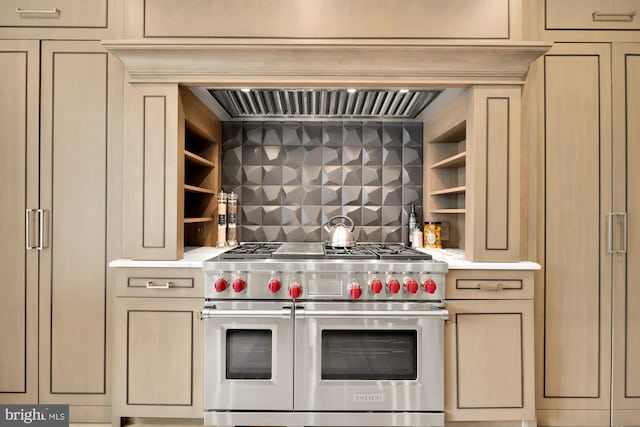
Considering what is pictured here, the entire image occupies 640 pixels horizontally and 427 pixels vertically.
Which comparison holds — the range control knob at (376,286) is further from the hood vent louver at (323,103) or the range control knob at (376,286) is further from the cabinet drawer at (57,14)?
the cabinet drawer at (57,14)

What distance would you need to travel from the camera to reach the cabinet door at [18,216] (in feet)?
6.25

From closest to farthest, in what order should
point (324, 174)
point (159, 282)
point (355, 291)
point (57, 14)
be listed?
point (355, 291) → point (159, 282) → point (57, 14) → point (324, 174)

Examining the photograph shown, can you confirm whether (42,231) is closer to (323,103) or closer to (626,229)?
(323,103)

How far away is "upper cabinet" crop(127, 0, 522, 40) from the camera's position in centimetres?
185

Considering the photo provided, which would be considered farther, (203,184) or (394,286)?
(203,184)

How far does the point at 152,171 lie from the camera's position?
187 cm

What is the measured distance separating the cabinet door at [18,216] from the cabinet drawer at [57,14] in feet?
0.40

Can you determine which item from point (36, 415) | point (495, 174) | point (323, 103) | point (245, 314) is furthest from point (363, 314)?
point (36, 415)

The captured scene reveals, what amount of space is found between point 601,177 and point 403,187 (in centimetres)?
120

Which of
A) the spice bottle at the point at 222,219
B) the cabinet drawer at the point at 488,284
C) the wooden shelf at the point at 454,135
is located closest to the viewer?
the cabinet drawer at the point at 488,284

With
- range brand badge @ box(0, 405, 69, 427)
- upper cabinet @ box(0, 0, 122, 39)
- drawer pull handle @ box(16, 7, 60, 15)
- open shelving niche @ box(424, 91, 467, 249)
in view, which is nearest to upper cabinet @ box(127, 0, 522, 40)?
upper cabinet @ box(0, 0, 122, 39)

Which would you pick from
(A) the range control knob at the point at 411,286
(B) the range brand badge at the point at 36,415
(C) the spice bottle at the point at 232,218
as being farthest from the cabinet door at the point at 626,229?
(B) the range brand badge at the point at 36,415

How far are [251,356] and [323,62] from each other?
1552 millimetres

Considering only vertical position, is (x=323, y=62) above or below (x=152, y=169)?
above
